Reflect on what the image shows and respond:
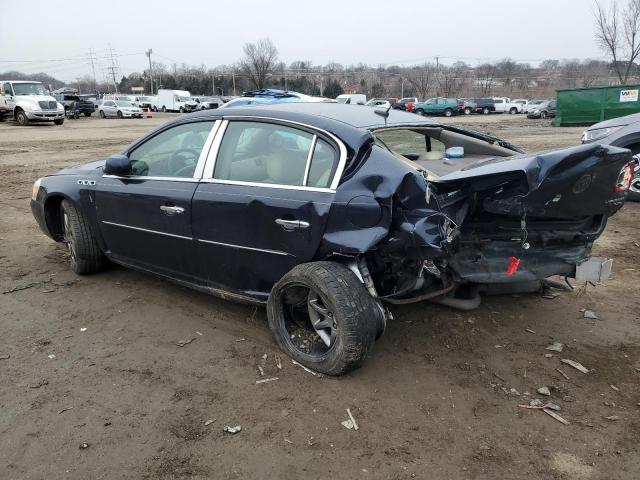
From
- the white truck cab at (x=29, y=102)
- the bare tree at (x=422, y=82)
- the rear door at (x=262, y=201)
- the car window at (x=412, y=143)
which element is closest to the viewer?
the rear door at (x=262, y=201)

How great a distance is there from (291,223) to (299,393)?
3.37 ft

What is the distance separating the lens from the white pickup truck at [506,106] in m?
51.3

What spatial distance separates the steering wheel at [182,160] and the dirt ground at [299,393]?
111cm

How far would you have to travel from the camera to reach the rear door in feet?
10.9

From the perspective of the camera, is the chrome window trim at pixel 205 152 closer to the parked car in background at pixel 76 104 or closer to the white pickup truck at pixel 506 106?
the parked car in background at pixel 76 104

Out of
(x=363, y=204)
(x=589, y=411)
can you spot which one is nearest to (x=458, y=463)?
(x=589, y=411)

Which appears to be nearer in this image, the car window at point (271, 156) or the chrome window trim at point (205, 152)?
the car window at point (271, 156)

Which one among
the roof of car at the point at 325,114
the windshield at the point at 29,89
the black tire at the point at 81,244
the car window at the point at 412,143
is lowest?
the black tire at the point at 81,244

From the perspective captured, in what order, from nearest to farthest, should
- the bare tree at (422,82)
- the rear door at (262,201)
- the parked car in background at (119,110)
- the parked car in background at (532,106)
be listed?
1. the rear door at (262,201)
2. the parked car in background at (532,106)
3. the parked car in background at (119,110)
4. the bare tree at (422,82)

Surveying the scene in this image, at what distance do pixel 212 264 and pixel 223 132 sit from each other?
0.96 meters

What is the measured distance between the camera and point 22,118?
28938 mm

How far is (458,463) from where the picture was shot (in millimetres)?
2576

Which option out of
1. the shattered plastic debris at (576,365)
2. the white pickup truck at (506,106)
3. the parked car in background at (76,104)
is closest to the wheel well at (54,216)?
the shattered plastic debris at (576,365)

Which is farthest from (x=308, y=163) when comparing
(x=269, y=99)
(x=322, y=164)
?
(x=269, y=99)
